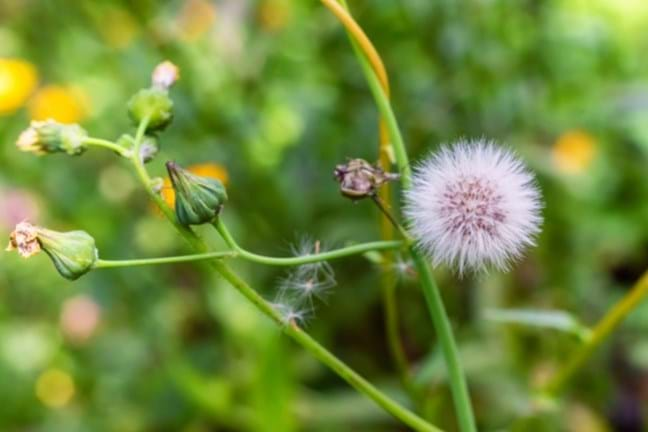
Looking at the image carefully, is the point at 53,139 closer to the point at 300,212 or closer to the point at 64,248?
the point at 64,248

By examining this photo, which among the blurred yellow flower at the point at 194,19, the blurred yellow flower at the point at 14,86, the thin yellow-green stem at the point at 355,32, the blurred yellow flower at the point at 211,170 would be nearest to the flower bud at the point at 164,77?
the thin yellow-green stem at the point at 355,32

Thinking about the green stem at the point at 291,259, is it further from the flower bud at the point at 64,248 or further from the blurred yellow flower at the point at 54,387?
the blurred yellow flower at the point at 54,387

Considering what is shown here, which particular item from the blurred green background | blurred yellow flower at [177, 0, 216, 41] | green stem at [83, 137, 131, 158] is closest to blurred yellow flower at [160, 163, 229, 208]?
the blurred green background

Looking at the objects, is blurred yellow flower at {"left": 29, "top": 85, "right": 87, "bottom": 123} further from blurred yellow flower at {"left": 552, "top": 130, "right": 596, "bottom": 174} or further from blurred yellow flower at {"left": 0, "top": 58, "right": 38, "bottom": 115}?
blurred yellow flower at {"left": 552, "top": 130, "right": 596, "bottom": 174}

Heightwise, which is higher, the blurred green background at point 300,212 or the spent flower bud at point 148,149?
the blurred green background at point 300,212

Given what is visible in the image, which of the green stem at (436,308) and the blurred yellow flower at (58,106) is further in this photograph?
the blurred yellow flower at (58,106)

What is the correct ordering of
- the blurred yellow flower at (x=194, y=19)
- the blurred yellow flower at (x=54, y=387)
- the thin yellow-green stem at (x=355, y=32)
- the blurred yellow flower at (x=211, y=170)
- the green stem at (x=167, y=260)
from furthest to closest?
the blurred yellow flower at (x=194, y=19)
the blurred yellow flower at (x=54, y=387)
the blurred yellow flower at (x=211, y=170)
the thin yellow-green stem at (x=355, y=32)
the green stem at (x=167, y=260)

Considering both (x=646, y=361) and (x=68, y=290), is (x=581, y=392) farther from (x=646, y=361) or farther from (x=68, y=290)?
(x=68, y=290)

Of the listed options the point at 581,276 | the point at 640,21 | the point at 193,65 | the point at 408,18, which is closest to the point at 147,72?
the point at 193,65
